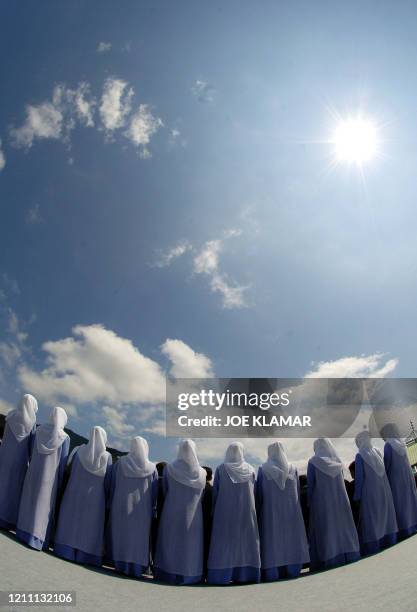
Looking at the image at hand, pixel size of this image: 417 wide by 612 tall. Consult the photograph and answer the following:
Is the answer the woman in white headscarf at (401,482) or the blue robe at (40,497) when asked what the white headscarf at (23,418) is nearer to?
the blue robe at (40,497)

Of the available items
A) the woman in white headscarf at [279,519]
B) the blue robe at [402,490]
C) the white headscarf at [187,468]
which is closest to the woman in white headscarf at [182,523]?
the white headscarf at [187,468]

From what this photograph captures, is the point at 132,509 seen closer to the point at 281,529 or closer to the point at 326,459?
the point at 281,529

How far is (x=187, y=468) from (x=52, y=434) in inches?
85.2

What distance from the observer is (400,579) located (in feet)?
16.4

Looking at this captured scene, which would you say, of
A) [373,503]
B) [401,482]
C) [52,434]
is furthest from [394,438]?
[52,434]

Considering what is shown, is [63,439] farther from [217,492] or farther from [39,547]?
[217,492]

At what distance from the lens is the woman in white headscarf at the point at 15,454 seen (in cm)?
640

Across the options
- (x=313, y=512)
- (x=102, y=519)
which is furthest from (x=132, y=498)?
(x=313, y=512)

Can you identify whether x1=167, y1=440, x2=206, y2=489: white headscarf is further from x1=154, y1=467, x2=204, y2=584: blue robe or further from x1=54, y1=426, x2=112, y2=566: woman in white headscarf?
x1=54, y1=426, x2=112, y2=566: woman in white headscarf

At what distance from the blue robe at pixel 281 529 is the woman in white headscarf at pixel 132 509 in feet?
5.90

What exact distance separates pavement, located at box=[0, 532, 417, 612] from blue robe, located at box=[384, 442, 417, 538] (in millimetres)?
1419

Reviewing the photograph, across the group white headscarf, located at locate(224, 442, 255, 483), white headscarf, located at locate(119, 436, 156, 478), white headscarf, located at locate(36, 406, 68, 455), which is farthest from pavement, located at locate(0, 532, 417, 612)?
white headscarf, located at locate(224, 442, 255, 483)

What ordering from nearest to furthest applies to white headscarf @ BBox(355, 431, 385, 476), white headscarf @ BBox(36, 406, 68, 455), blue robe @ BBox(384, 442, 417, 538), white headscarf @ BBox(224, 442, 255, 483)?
white headscarf @ BBox(36, 406, 68, 455), white headscarf @ BBox(224, 442, 255, 483), white headscarf @ BBox(355, 431, 385, 476), blue robe @ BBox(384, 442, 417, 538)

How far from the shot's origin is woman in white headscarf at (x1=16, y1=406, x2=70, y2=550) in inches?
240
